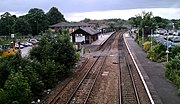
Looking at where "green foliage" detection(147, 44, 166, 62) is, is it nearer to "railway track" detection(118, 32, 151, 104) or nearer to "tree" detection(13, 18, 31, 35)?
"railway track" detection(118, 32, 151, 104)

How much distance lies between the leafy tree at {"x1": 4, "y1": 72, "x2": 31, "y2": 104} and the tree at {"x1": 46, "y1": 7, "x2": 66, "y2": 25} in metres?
93.3

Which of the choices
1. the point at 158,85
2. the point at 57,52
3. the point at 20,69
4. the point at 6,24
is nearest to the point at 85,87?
the point at 57,52

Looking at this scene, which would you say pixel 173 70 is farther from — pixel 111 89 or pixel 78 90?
pixel 78 90

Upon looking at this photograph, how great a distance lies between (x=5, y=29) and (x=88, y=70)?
59909 mm

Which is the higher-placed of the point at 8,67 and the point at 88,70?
the point at 8,67

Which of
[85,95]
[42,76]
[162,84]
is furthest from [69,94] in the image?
[162,84]

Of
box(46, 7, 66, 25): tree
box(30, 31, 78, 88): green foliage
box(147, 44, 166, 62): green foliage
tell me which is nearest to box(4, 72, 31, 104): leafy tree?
box(30, 31, 78, 88): green foliage

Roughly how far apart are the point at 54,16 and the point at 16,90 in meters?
98.1

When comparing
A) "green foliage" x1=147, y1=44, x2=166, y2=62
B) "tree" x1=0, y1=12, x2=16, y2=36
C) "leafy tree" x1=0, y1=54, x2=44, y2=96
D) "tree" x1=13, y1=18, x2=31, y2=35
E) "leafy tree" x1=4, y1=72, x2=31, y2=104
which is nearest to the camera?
"leafy tree" x1=4, y1=72, x2=31, y2=104

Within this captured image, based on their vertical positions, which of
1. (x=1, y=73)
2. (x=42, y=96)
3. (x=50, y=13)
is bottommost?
(x=42, y=96)

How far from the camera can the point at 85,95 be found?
19.2 metres

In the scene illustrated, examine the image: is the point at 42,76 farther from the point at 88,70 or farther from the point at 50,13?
the point at 50,13

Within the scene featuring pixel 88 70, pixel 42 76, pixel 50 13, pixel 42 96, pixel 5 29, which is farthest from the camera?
pixel 50 13

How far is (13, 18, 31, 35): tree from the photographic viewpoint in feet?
264
